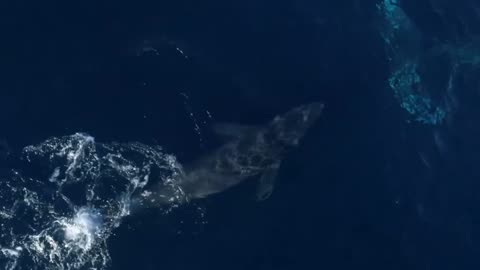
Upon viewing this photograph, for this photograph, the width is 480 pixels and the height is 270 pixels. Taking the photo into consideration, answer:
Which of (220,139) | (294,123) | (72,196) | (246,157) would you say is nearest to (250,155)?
(246,157)

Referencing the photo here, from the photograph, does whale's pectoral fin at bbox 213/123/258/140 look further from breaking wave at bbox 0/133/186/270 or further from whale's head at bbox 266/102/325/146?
breaking wave at bbox 0/133/186/270

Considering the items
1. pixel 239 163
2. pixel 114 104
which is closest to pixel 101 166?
pixel 114 104

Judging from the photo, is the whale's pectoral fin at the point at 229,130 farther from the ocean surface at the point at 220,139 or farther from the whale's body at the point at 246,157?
the ocean surface at the point at 220,139

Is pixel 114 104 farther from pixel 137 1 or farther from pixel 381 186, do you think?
pixel 381 186

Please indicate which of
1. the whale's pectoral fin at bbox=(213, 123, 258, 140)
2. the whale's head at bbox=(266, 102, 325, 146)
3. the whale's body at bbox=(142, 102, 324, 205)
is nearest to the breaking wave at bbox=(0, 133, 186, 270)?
the whale's body at bbox=(142, 102, 324, 205)

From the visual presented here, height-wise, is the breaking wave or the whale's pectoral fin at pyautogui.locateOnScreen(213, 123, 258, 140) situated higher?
the whale's pectoral fin at pyautogui.locateOnScreen(213, 123, 258, 140)

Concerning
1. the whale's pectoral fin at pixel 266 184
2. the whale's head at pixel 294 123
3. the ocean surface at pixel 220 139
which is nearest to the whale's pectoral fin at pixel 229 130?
the ocean surface at pixel 220 139
